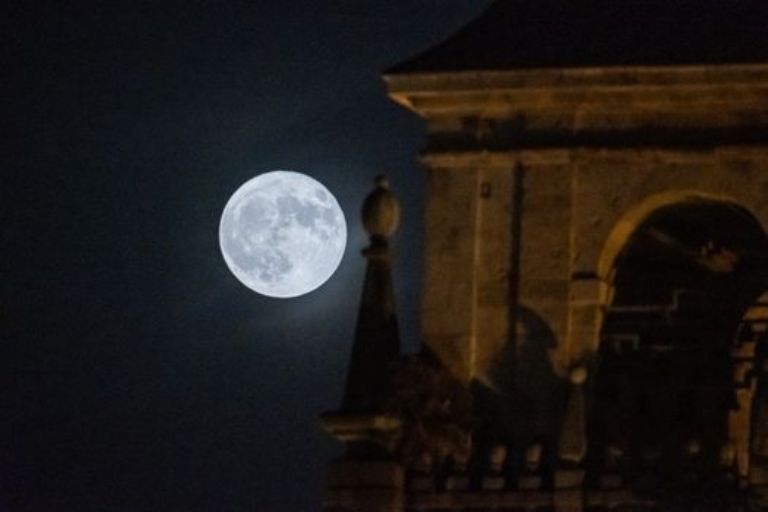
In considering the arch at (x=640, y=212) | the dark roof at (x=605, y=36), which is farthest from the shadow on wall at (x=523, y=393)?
the dark roof at (x=605, y=36)

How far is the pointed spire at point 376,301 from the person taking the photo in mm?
70375

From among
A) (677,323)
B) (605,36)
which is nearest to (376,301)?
(605,36)

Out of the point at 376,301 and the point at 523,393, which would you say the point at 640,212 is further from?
the point at 376,301

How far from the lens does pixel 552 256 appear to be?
70812mm

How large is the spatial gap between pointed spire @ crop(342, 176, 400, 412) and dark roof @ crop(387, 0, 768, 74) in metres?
1.33

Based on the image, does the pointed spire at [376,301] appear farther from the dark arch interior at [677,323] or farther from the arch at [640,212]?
the dark arch interior at [677,323]

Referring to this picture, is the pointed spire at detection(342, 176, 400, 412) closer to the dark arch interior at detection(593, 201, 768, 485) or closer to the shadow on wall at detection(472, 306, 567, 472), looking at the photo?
the shadow on wall at detection(472, 306, 567, 472)

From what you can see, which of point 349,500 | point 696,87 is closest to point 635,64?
point 696,87

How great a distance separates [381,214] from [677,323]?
3.66 metres

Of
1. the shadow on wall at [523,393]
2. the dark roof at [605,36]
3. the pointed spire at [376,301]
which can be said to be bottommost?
the shadow on wall at [523,393]

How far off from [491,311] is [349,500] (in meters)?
2.51

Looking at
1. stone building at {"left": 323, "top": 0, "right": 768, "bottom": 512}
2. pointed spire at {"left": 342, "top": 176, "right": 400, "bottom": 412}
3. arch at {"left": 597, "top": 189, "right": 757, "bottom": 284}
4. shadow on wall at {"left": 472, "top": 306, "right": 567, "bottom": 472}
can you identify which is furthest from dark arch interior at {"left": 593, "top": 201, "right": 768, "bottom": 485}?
pointed spire at {"left": 342, "top": 176, "right": 400, "bottom": 412}

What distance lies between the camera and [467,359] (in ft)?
232

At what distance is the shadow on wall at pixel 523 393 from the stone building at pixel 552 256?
2cm
